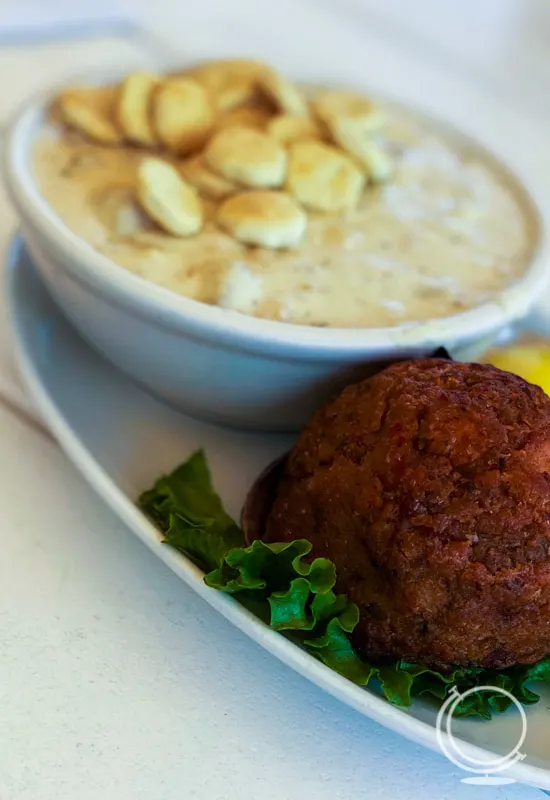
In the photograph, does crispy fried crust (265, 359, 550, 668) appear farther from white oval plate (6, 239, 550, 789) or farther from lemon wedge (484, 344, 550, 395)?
lemon wedge (484, 344, 550, 395)

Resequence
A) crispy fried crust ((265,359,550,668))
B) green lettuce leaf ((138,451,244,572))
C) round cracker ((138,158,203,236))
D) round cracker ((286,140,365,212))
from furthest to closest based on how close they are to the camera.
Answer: round cracker ((286,140,365,212)) < round cracker ((138,158,203,236)) < green lettuce leaf ((138,451,244,572)) < crispy fried crust ((265,359,550,668))

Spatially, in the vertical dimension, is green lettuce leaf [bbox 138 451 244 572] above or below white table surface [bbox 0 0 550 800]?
above

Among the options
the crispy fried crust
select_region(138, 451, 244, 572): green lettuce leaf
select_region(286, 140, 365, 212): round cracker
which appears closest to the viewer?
the crispy fried crust

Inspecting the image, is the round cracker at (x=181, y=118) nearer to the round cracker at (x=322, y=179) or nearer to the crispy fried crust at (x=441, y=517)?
the round cracker at (x=322, y=179)

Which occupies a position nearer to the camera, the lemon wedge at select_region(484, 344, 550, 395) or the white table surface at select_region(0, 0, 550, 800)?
the white table surface at select_region(0, 0, 550, 800)

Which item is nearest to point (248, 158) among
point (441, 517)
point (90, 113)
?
point (90, 113)

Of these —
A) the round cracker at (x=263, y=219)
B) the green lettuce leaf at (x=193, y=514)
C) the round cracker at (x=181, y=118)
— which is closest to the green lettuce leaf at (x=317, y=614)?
the green lettuce leaf at (x=193, y=514)

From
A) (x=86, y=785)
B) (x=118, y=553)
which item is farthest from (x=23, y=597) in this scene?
(x=86, y=785)

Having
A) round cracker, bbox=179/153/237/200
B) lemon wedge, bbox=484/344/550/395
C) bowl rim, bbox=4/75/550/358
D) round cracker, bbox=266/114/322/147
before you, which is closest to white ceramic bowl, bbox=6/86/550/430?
bowl rim, bbox=4/75/550/358

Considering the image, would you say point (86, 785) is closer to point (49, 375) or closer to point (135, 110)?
point (49, 375)
